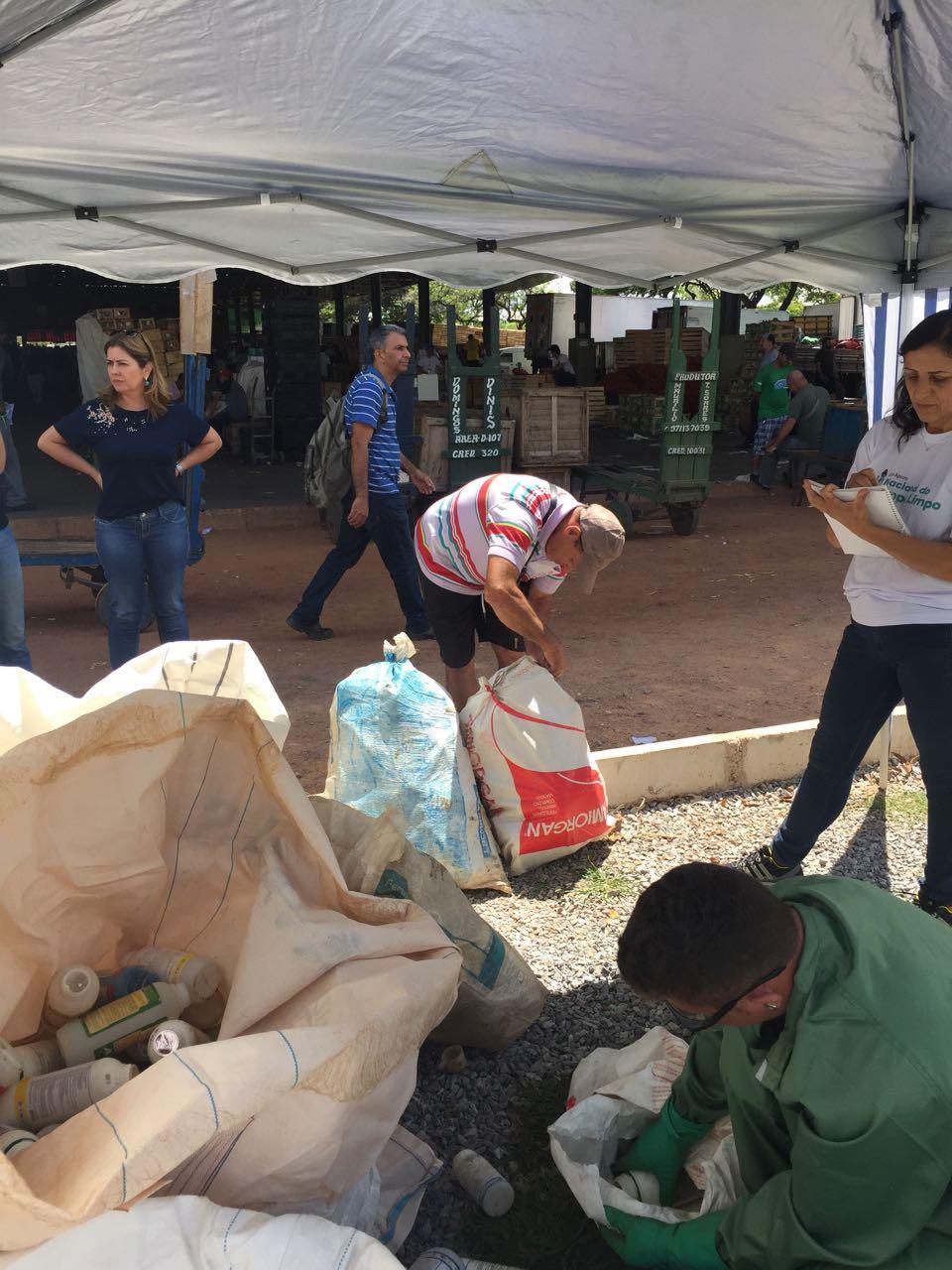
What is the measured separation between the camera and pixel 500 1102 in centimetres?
267

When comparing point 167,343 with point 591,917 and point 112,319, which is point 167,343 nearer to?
point 112,319

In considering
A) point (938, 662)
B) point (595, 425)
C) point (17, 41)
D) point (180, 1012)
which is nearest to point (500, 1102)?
point (180, 1012)

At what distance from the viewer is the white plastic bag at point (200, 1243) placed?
1.42 metres

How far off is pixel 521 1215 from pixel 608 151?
335 centimetres

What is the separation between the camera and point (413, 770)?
355 centimetres

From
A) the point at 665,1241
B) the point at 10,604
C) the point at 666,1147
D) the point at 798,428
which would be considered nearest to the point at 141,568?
the point at 10,604

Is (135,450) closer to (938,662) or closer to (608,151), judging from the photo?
(608,151)

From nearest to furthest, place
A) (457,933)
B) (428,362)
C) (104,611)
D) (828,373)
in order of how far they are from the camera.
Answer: (457,933) < (104,611) < (428,362) < (828,373)

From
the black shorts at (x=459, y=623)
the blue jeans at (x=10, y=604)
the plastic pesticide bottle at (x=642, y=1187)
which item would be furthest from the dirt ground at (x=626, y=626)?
the plastic pesticide bottle at (x=642, y=1187)

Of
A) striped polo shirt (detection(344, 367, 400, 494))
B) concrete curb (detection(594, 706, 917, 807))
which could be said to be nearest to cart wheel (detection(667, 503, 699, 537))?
striped polo shirt (detection(344, 367, 400, 494))

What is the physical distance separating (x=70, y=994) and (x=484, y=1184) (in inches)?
39.3

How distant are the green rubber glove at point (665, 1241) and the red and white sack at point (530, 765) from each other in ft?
5.34

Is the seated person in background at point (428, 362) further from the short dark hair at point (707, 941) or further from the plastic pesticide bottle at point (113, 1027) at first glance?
the short dark hair at point (707, 941)

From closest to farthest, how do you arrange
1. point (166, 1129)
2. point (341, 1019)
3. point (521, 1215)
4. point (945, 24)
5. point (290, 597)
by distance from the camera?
point (166, 1129)
point (341, 1019)
point (521, 1215)
point (945, 24)
point (290, 597)
